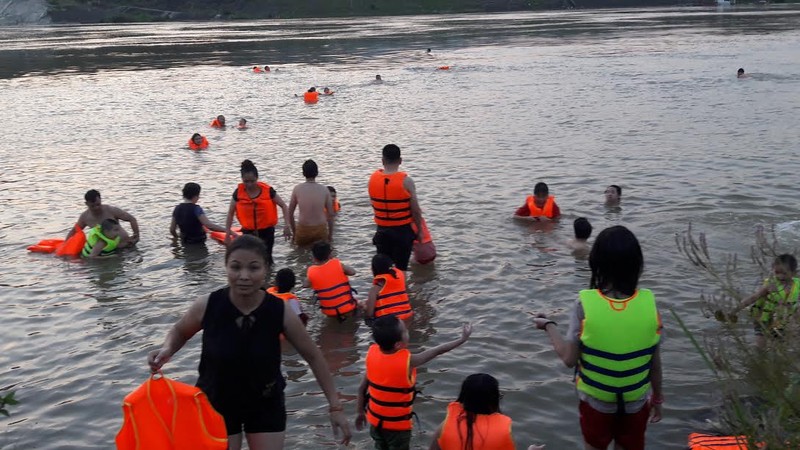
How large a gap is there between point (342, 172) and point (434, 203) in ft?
11.0

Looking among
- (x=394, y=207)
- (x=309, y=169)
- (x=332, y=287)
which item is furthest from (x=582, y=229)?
(x=332, y=287)

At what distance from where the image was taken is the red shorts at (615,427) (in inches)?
183

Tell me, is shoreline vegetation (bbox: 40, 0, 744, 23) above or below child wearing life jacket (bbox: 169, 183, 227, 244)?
above

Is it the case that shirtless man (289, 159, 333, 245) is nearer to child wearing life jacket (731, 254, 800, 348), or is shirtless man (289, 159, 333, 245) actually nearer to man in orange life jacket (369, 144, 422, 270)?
man in orange life jacket (369, 144, 422, 270)

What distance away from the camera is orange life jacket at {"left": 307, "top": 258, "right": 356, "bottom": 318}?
28.2 feet

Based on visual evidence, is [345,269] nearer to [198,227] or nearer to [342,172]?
[198,227]

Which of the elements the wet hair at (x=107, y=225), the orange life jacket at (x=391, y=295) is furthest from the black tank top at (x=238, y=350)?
the wet hair at (x=107, y=225)

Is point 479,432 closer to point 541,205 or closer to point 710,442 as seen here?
point 710,442

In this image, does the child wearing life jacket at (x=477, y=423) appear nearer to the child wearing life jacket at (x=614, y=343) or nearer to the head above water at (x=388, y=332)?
the child wearing life jacket at (x=614, y=343)

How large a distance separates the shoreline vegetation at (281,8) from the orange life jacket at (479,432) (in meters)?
111

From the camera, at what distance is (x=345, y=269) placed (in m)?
8.79

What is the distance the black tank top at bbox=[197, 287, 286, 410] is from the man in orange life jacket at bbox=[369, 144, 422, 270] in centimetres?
431

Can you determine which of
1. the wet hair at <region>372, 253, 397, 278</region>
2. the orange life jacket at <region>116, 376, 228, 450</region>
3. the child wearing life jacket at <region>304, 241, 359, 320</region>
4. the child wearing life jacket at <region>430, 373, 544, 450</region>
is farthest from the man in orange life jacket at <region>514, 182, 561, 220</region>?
the orange life jacket at <region>116, 376, 228, 450</region>

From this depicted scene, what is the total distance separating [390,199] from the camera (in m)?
8.77
